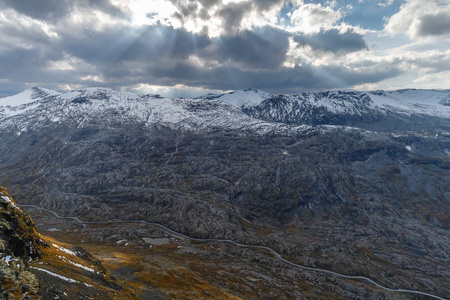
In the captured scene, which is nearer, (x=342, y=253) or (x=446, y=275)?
Result: (x=446, y=275)

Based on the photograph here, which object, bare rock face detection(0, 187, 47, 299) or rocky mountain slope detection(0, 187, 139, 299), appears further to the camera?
rocky mountain slope detection(0, 187, 139, 299)

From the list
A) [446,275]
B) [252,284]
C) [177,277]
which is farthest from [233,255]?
[446,275]

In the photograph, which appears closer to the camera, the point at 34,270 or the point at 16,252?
the point at 34,270

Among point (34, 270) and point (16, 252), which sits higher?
point (16, 252)

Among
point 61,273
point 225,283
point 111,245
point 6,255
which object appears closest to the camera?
point 6,255

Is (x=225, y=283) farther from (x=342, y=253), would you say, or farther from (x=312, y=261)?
(x=342, y=253)

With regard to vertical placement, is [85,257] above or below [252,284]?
above

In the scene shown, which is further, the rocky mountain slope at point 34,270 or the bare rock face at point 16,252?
the rocky mountain slope at point 34,270

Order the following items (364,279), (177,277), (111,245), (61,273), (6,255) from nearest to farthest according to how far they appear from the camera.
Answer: (6,255)
(61,273)
(177,277)
(364,279)
(111,245)
